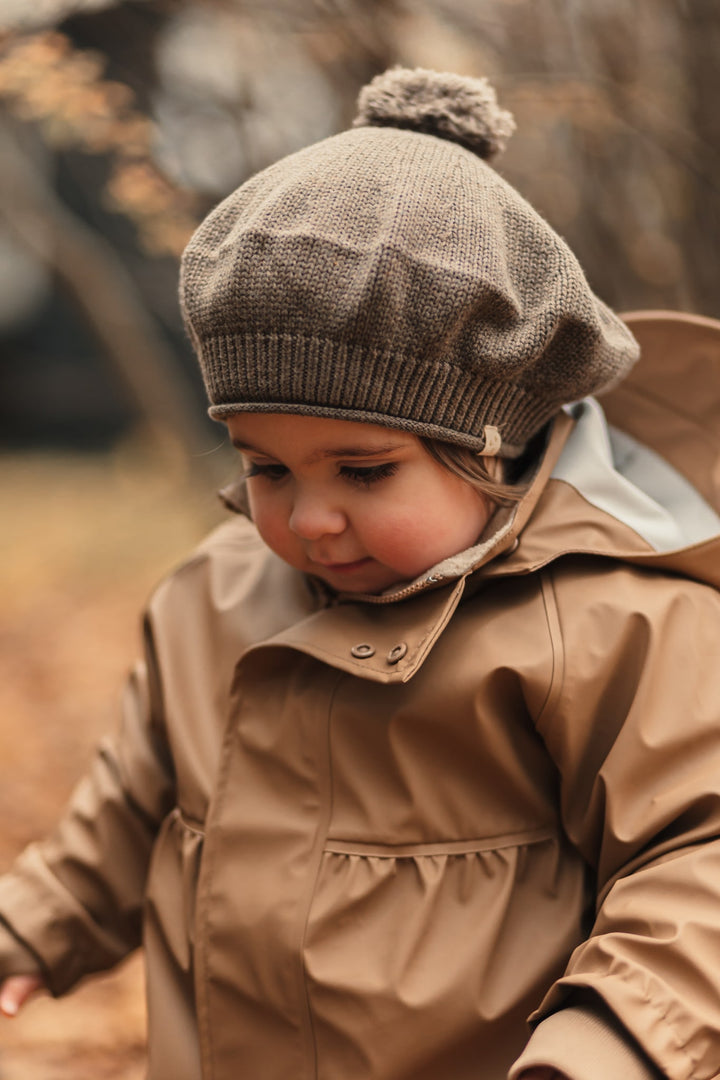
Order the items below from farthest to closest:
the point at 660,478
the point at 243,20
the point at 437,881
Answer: the point at 243,20
the point at 660,478
the point at 437,881

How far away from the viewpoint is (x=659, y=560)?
1457 millimetres

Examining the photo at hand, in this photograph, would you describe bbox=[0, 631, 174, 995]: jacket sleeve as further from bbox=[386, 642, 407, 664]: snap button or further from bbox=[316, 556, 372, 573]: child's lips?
bbox=[386, 642, 407, 664]: snap button

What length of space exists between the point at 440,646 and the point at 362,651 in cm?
11

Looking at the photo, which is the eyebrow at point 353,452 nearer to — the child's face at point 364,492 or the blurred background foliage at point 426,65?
the child's face at point 364,492

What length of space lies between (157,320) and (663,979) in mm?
5567

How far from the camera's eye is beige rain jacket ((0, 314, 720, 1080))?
1.36 metres

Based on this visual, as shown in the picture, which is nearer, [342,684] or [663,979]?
[663,979]

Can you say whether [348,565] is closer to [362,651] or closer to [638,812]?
[362,651]

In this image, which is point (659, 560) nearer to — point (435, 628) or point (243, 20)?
point (435, 628)

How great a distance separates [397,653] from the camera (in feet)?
4.76

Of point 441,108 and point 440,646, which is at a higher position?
point 441,108

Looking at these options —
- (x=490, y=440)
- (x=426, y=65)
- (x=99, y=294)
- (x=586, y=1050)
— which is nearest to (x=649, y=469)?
(x=490, y=440)

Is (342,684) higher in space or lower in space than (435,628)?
lower

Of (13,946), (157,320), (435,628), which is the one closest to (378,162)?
(435,628)
